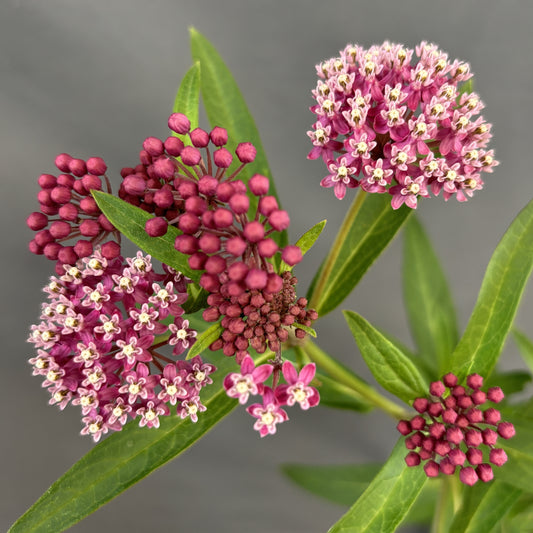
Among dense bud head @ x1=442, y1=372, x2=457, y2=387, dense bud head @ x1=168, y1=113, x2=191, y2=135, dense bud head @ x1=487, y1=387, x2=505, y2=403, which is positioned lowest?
dense bud head @ x1=487, y1=387, x2=505, y2=403

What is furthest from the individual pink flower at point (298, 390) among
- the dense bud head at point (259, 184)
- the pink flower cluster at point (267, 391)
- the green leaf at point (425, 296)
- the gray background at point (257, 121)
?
the gray background at point (257, 121)

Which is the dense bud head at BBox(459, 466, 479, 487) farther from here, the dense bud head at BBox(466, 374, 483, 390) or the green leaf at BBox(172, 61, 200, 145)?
the green leaf at BBox(172, 61, 200, 145)

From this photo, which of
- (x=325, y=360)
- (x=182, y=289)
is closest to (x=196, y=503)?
(x=325, y=360)

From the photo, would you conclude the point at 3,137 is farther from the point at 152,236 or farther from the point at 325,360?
the point at 325,360

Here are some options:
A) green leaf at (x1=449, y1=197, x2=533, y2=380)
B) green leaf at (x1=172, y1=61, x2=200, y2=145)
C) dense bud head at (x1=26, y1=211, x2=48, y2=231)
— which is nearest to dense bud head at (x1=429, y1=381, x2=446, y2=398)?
green leaf at (x1=449, y1=197, x2=533, y2=380)

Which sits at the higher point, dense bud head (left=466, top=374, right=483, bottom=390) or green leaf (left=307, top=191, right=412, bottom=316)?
green leaf (left=307, top=191, right=412, bottom=316)

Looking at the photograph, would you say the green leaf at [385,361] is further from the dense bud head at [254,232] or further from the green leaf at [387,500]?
the dense bud head at [254,232]
